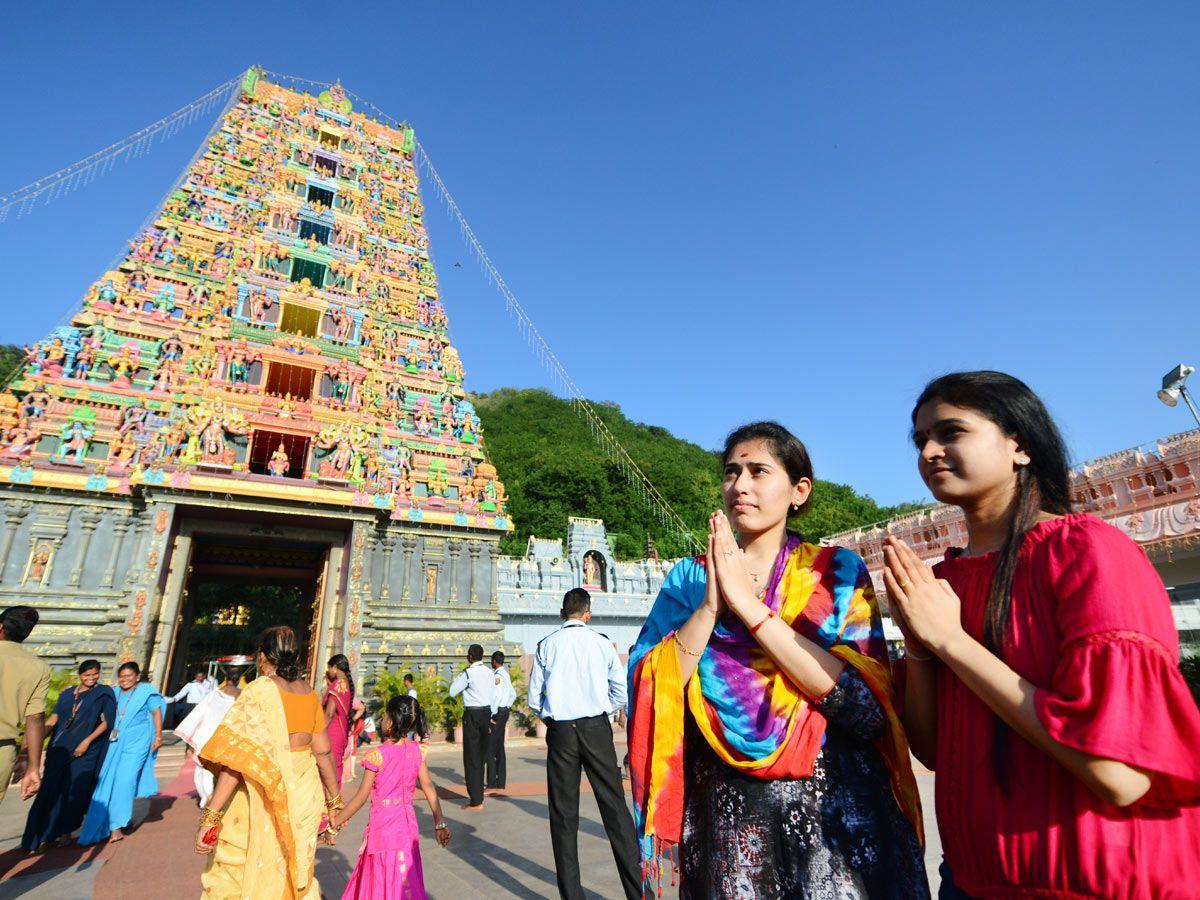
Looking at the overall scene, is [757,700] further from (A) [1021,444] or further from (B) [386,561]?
(B) [386,561]

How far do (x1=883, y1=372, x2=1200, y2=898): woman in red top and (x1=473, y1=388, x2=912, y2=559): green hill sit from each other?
2712cm

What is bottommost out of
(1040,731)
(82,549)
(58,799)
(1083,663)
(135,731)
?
(58,799)

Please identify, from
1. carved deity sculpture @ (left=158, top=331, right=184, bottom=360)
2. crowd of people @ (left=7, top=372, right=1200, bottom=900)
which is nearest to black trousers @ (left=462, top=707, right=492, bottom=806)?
crowd of people @ (left=7, top=372, right=1200, bottom=900)

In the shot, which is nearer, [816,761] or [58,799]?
[816,761]

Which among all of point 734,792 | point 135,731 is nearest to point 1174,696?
point 734,792

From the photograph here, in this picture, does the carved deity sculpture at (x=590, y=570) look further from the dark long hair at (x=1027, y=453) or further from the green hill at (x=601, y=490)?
the dark long hair at (x=1027, y=453)

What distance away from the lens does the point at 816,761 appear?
1.64 meters

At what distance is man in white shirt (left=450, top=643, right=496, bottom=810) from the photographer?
651 centimetres

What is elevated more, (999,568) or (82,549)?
(82,549)

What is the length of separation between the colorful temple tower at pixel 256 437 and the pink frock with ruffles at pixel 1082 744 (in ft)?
42.7

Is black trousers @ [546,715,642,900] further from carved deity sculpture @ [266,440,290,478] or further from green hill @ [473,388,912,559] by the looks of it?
green hill @ [473,388,912,559]

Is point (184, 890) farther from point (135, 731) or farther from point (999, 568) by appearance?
point (999, 568)

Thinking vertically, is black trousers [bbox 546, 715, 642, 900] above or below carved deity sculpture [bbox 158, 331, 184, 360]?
below

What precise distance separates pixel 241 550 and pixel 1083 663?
1806 cm
